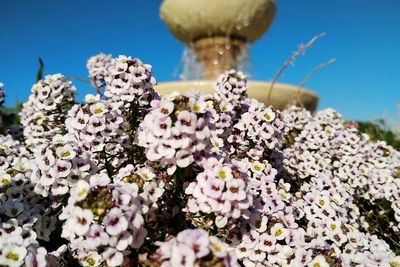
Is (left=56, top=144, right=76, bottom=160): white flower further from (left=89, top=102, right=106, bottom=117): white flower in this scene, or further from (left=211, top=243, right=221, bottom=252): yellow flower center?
(left=211, top=243, right=221, bottom=252): yellow flower center

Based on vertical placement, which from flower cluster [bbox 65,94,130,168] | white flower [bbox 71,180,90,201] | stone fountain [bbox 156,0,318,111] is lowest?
white flower [bbox 71,180,90,201]

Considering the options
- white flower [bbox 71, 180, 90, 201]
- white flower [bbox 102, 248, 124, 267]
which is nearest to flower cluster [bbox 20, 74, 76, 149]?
white flower [bbox 71, 180, 90, 201]

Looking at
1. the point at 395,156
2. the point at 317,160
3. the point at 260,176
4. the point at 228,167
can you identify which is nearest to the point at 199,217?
the point at 228,167

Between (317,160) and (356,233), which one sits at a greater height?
(317,160)

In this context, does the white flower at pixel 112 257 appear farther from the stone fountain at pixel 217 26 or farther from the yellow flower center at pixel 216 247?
the stone fountain at pixel 217 26

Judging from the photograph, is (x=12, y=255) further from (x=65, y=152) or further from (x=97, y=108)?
(x=97, y=108)

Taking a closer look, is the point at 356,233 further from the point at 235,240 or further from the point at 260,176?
the point at 235,240

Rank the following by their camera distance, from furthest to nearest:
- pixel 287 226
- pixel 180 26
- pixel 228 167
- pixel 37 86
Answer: pixel 180 26, pixel 37 86, pixel 287 226, pixel 228 167
